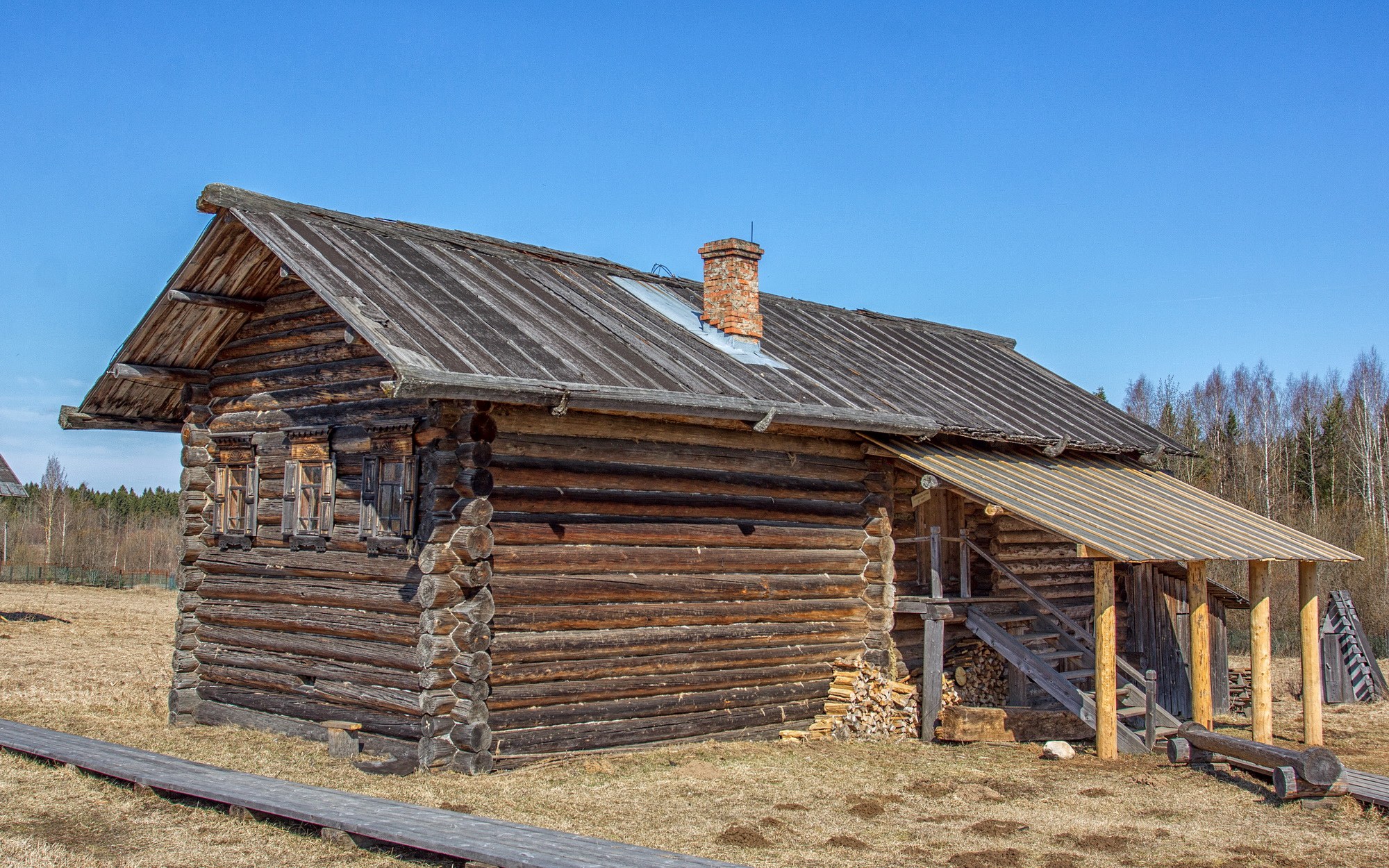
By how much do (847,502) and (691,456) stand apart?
8.26ft

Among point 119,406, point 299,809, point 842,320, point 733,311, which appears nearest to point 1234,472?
point 842,320

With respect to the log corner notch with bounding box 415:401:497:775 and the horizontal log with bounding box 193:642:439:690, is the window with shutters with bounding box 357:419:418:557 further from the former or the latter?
the horizontal log with bounding box 193:642:439:690

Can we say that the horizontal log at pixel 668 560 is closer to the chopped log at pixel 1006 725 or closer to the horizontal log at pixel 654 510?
the horizontal log at pixel 654 510

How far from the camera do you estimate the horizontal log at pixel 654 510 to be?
1186 cm

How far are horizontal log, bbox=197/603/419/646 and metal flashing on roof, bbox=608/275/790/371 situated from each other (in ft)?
17.9

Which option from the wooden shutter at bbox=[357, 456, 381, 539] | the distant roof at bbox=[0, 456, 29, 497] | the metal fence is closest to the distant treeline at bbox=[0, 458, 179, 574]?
the metal fence

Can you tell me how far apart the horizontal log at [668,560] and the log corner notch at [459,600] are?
0.38 m

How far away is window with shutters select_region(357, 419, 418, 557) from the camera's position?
11.7 meters

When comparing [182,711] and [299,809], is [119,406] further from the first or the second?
[299,809]

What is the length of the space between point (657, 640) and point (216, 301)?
6.15 m

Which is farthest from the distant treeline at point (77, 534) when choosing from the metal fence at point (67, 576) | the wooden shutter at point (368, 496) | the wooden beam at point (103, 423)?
the wooden shutter at point (368, 496)

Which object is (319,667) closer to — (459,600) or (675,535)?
(459,600)

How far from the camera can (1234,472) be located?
52688 mm

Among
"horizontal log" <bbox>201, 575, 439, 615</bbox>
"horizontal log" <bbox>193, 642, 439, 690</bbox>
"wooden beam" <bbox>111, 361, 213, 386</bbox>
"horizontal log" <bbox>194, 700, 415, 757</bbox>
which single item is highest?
"wooden beam" <bbox>111, 361, 213, 386</bbox>
